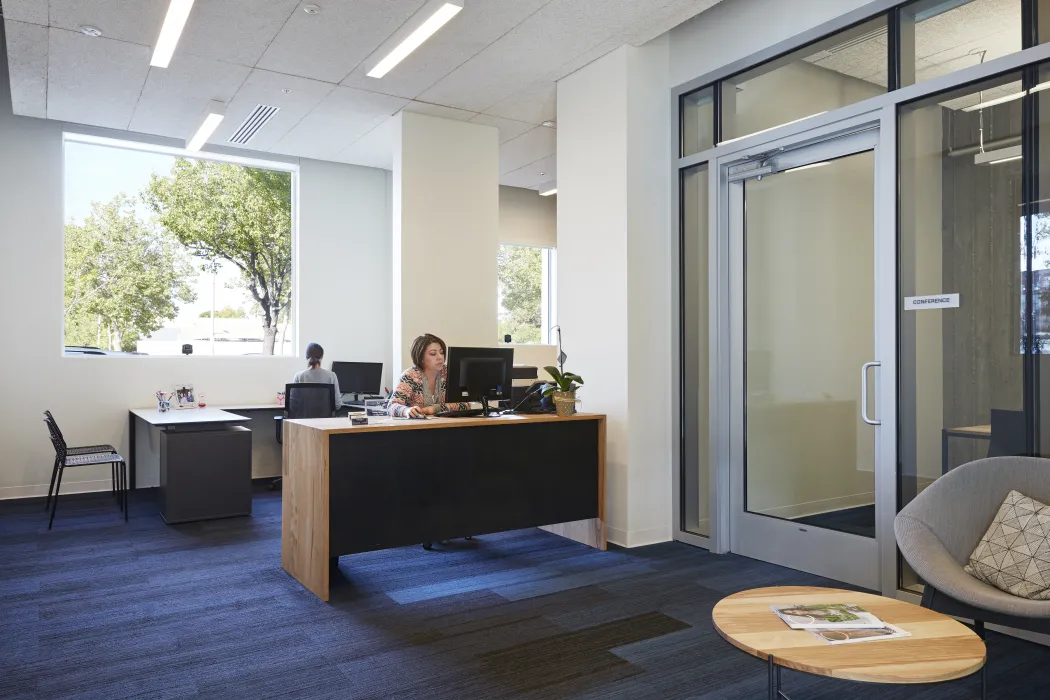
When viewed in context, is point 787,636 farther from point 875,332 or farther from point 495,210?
point 495,210

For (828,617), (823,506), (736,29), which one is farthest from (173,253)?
(828,617)

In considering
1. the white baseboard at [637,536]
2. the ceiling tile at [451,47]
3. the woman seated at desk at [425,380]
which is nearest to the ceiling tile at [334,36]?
the ceiling tile at [451,47]

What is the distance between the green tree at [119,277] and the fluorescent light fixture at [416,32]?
343 cm

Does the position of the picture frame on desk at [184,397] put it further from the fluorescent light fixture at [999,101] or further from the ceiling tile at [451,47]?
the fluorescent light fixture at [999,101]

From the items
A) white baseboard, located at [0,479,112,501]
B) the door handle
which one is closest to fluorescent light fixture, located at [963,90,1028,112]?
the door handle

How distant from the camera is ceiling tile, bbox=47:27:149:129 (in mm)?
4969

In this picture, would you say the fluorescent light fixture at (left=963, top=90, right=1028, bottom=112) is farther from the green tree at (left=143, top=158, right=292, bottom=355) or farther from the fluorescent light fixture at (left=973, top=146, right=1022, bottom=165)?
the green tree at (left=143, top=158, right=292, bottom=355)

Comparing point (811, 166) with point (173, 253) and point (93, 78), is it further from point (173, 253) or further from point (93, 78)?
point (173, 253)

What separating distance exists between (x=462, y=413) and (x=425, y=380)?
440 millimetres

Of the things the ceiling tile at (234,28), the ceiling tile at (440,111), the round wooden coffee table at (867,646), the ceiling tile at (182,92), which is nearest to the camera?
the round wooden coffee table at (867,646)

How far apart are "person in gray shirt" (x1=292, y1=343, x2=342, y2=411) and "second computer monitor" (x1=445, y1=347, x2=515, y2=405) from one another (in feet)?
8.80

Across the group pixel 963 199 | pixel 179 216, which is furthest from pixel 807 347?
pixel 179 216

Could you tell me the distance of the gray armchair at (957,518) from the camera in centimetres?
270

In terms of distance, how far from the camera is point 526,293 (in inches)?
396
